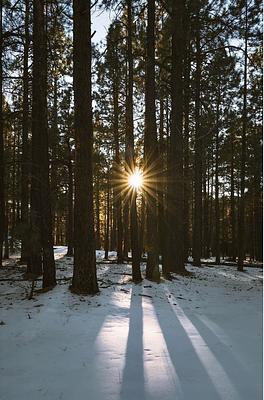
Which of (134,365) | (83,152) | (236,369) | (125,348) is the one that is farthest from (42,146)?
(236,369)

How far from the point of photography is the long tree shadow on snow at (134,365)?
153 inches

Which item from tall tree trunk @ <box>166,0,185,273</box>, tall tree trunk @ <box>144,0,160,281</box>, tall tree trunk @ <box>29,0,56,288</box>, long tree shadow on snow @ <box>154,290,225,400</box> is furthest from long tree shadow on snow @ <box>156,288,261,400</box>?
tall tree trunk @ <box>166,0,185,273</box>

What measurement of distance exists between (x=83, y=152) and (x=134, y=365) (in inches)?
221

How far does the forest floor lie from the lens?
3.98 m

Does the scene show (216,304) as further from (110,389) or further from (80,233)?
(110,389)

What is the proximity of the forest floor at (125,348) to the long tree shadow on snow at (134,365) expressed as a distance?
0.4 inches

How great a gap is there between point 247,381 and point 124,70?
42.7 ft

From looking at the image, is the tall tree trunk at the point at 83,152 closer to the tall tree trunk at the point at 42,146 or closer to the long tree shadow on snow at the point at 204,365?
the tall tree trunk at the point at 42,146

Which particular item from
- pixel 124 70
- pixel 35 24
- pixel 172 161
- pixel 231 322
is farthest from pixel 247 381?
pixel 124 70

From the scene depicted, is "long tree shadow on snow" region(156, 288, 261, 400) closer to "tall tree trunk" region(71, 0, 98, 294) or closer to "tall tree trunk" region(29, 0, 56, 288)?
"tall tree trunk" region(71, 0, 98, 294)

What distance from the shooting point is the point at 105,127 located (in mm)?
18703

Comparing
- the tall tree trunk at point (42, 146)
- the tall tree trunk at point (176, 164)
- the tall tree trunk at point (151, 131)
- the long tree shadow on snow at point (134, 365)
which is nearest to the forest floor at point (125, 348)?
the long tree shadow on snow at point (134, 365)

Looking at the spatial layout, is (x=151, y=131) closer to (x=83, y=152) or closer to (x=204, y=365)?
(x=83, y=152)

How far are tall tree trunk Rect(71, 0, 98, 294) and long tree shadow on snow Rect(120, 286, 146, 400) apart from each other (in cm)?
207
